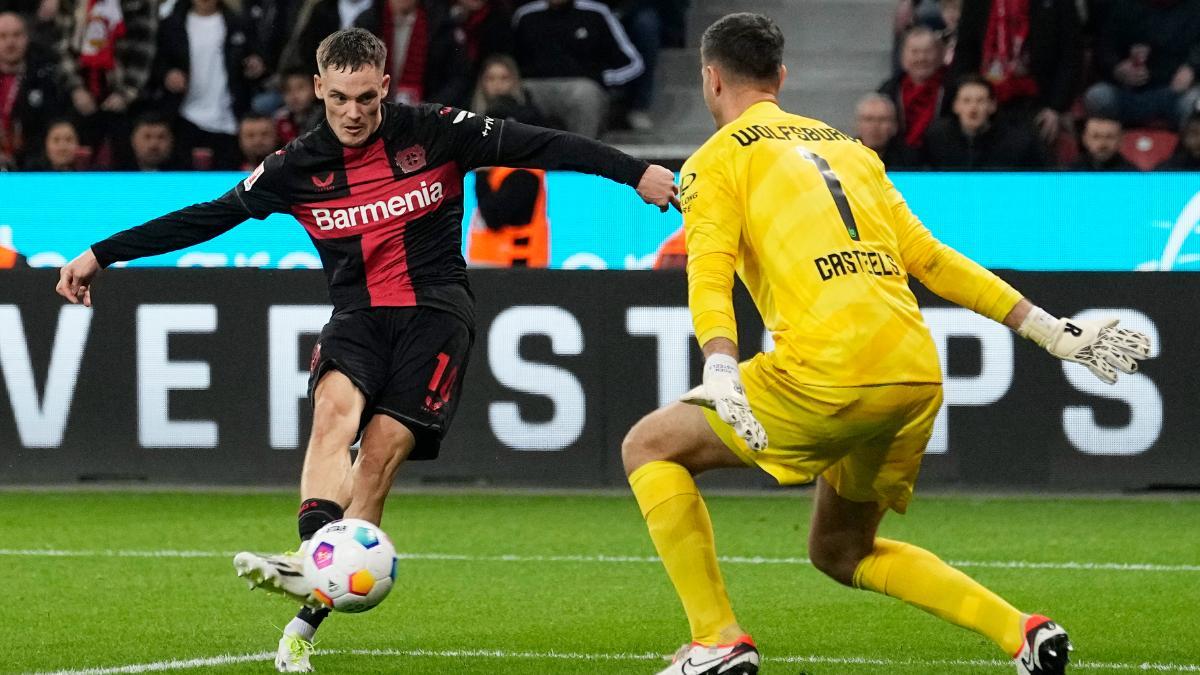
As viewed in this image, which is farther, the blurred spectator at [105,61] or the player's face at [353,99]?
the blurred spectator at [105,61]

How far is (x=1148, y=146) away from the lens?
1352 cm

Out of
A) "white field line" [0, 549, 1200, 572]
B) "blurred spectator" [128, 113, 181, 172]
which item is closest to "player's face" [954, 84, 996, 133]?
"white field line" [0, 549, 1200, 572]

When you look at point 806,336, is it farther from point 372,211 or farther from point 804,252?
point 372,211

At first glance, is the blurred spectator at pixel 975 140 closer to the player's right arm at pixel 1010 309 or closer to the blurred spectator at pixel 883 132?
the blurred spectator at pixel 883 132

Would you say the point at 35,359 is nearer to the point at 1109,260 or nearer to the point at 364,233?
the point at 364,233

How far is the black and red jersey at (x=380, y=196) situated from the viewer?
6227 mm

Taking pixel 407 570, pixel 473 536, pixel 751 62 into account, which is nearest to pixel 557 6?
pixel 473 536

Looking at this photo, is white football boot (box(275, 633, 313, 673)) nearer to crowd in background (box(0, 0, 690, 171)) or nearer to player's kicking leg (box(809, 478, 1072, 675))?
player's kicking leg (box(809, 478, 1072, 675))

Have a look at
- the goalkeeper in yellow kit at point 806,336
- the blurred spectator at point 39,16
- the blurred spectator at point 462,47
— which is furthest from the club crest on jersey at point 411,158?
the blurred spectator at point 39,16

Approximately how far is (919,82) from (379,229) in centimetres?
835

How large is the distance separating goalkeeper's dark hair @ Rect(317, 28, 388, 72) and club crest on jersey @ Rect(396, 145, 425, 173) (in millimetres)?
325

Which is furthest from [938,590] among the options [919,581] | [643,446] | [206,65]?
[206,65]

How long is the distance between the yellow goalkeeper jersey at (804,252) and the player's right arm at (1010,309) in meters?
0.17

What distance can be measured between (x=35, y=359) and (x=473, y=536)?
330cm
